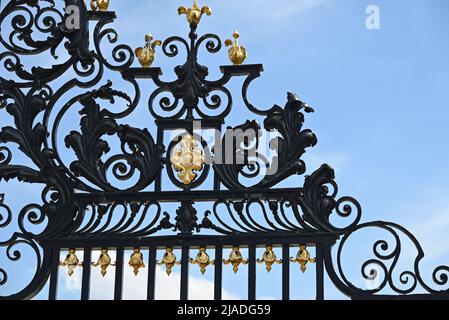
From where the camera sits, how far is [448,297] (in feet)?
Answer: 25.4

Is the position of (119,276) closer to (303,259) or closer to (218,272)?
(218,272)

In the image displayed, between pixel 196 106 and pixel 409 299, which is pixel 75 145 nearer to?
pixel 196 106

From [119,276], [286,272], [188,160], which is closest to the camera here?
[286,272]

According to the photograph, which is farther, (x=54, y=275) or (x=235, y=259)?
(x=54, y=275)

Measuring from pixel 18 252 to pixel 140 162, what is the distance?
3.31 feet

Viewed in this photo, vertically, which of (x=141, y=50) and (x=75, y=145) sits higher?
(x=141, y=50)

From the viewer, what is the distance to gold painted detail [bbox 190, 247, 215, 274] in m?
8.01

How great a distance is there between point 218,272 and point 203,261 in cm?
12

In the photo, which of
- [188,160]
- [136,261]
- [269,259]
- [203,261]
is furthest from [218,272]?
[188,160]

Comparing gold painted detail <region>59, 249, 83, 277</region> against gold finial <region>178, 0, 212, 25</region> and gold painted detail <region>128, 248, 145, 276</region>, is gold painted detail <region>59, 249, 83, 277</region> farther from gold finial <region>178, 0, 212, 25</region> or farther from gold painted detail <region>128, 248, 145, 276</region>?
gold finial <region>178, 0, 212, 25</region>

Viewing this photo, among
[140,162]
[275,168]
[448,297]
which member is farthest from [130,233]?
[448,297]

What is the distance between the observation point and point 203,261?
8008 mm

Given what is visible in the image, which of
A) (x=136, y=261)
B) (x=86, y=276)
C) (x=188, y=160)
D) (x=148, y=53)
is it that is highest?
(x=148, y=53)

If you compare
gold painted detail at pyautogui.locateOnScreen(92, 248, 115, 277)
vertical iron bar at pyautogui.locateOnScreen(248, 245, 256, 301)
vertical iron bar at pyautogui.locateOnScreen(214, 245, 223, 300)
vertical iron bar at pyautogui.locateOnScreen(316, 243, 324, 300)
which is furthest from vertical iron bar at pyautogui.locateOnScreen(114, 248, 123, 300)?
vertical iron bar at pyautogui.locateOnScreen(316, 243, 324, 300)
